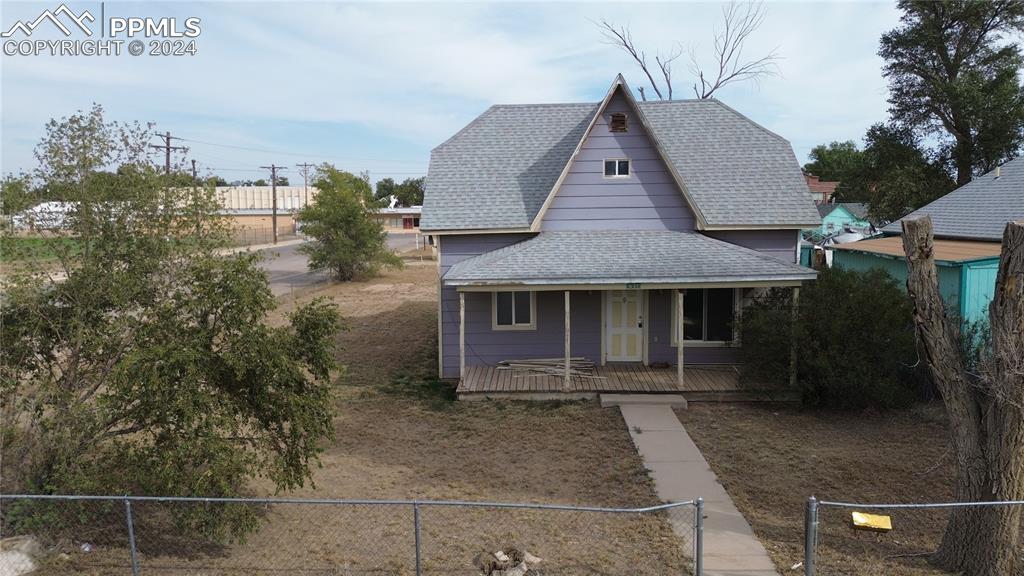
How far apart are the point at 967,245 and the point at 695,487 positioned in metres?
11.6

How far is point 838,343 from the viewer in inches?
500

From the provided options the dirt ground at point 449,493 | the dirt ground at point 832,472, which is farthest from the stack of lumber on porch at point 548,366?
the dirt ground at point 832,472

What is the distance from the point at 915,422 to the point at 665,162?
7.23m

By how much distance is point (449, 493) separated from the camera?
950 cm

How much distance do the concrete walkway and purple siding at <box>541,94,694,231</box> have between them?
466cm

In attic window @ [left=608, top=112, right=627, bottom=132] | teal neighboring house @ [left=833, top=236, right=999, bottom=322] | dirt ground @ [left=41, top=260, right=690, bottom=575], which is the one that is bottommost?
dirt ground @ [left=41, top=260, right=690, bottom=575]

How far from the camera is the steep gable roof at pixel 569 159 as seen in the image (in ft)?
51.7

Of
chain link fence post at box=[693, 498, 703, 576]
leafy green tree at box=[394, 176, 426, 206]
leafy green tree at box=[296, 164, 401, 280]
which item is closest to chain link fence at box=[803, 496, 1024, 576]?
chain link fence post at box=[693, 498, 703, 576]

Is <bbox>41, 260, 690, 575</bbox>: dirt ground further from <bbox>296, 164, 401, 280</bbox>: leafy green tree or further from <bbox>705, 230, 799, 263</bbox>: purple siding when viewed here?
<bbox>296, 164, 401, 280</bbox>: leafy green tree

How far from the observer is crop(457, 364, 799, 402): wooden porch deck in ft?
46.0

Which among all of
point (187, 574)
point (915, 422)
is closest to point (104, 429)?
point (187, 574)

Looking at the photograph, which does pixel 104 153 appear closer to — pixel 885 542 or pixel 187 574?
pixel 187 574

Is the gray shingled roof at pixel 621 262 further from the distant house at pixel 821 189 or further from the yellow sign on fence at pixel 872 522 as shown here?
the distant house at pixel 821 189

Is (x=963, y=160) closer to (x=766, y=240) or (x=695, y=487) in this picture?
(x=766, y=240)
